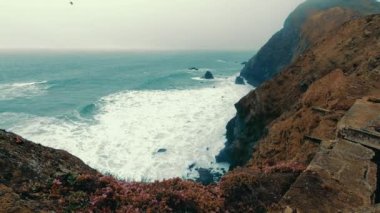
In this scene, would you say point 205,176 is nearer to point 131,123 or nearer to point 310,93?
point 310,93

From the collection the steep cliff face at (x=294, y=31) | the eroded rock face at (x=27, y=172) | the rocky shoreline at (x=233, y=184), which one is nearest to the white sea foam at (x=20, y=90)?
the steep cliff face at (x=294, y=31)

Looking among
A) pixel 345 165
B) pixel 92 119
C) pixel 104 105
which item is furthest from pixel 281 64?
pixel 345 165

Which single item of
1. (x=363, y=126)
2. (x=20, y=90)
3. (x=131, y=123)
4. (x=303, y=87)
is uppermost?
(x=363, y=126)

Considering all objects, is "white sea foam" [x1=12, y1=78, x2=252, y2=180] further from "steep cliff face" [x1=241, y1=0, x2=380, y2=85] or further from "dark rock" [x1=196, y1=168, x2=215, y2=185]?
"steep cliff face" [x1=241, y1=0, x2=380, y2=85]

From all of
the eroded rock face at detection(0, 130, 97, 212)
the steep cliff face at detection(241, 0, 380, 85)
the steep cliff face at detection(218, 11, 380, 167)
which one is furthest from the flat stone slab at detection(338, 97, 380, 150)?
the steep cliff face at detection(241, 0, 380, 85)

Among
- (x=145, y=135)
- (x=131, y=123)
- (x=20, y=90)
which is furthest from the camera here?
(x=20, y=90)

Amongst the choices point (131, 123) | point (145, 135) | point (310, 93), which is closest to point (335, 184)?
point (310, 93)
